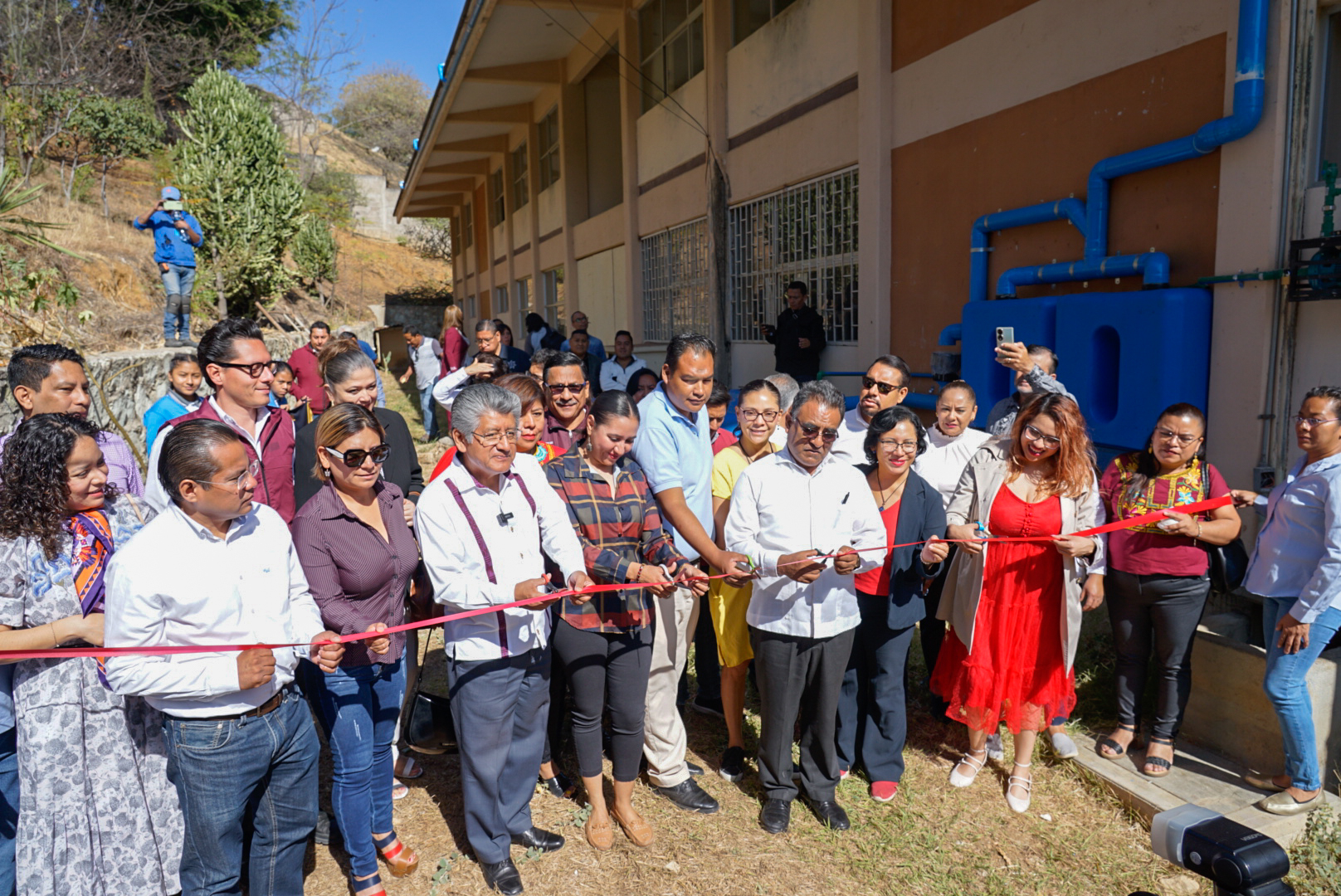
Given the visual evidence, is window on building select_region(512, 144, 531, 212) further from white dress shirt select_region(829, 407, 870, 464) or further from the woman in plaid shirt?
the woman in plaid shirt

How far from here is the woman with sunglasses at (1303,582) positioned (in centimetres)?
329

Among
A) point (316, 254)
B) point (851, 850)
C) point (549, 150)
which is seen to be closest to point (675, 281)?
point (549, 150)

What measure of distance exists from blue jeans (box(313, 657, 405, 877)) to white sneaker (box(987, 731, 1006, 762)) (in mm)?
2854

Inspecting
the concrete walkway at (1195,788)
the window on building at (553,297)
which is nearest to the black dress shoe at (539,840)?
the concrete walkway at (1195,788)

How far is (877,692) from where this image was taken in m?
3.75

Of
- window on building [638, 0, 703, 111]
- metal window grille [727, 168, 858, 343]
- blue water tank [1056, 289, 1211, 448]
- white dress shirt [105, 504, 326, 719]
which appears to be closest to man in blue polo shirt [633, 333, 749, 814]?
white dress shirt [105, 504, 326, 719]

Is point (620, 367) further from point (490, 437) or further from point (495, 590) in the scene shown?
point (495, 590)

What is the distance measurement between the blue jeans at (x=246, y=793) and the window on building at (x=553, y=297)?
15.5 meters

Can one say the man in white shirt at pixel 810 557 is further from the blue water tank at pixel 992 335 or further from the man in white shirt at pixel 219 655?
the blue water tank at pixel 992 335

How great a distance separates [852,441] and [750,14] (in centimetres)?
727

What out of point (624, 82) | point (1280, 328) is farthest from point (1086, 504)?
point (624, 82)

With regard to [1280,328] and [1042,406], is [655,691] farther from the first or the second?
[1280,328]

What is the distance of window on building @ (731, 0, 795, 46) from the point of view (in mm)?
9102

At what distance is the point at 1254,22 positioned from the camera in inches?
169
